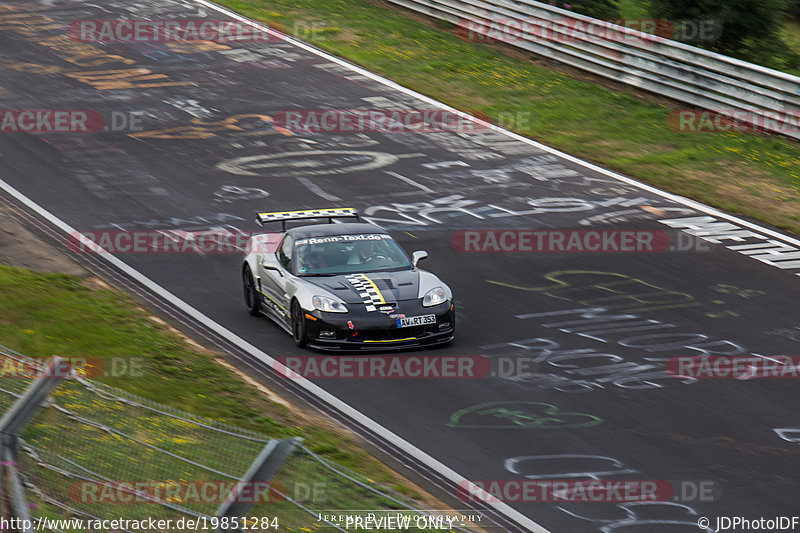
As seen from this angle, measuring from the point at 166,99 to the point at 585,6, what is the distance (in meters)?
10.7

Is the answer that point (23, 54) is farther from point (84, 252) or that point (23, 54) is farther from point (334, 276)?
point (334, 276)

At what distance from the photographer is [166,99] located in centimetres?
2338

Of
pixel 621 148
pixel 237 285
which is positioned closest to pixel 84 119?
pixel 237 285

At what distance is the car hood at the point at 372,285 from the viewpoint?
12.5 meters

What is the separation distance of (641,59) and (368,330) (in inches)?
533

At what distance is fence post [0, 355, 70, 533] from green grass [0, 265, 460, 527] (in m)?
0.12

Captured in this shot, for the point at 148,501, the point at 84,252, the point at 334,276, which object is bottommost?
the point at 84,252

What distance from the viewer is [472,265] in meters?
15.5
